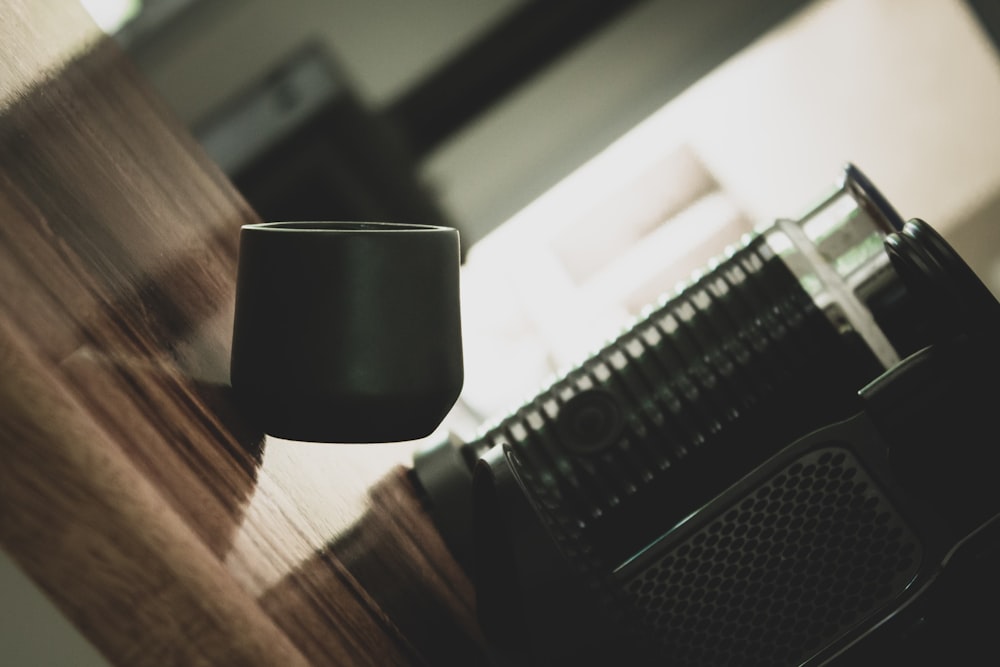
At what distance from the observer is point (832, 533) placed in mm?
516

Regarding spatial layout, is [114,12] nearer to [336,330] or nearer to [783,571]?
[336,330]

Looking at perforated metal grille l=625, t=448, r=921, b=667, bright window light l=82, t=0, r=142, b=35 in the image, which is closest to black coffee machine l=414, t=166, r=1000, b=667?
perforated metal grille l=625, t=448, r=921, b=667

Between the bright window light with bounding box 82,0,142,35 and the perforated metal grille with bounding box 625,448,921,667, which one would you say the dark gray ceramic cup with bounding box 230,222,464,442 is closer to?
the perforated metal grille with bounding box 625,448,921,667

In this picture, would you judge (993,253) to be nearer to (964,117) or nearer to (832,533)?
(964,117)

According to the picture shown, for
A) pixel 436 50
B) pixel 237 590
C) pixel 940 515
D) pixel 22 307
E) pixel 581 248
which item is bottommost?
pixel 940 515

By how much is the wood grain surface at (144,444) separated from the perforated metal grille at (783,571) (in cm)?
16

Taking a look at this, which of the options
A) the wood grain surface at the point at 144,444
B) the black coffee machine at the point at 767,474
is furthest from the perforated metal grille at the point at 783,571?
the wood grain surface at the point at 144,444

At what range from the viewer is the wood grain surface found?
25cm

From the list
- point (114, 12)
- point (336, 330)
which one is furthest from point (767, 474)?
point (114, 12)

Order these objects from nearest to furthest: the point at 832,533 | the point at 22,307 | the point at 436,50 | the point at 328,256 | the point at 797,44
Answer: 1. the point at 22,307
2. the point at 328,256
3. the point at 832,533
4. the point at 436,50
5. the point at 797,44

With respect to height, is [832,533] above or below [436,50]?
below

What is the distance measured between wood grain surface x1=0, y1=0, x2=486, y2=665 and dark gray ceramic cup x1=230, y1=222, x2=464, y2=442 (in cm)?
3

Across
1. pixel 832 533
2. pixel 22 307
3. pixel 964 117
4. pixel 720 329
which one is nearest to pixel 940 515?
pixel 832 533

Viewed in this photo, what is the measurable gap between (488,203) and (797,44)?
469 millimetres
